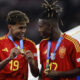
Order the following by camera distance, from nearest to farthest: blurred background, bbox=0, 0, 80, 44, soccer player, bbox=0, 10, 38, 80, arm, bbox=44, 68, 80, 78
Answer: arm, bbox=44, 68, 80, 78 → soccer player, bbox=0, 10, 38, 80 → blurred background, bbox=0, 0, 80, 44

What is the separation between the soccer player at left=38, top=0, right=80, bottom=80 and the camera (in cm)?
340

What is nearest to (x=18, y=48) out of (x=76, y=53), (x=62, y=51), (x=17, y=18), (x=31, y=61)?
(x=31, y=61)

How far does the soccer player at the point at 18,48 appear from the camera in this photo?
364cm

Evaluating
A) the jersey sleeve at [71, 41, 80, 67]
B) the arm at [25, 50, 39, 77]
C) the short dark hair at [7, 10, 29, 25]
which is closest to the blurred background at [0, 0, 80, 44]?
the short dark hair at [7, 10, 29, 25]

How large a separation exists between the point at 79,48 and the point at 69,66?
0.78ft

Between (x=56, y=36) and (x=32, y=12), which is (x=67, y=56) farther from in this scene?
(x=32, y=12)

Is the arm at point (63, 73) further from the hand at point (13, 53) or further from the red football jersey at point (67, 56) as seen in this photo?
the hand at point (13, 53)

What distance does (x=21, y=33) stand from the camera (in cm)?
365

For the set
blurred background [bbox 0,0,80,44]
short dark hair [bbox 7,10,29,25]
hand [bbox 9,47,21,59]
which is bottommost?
blurred background [bbox 0,0,80,44]

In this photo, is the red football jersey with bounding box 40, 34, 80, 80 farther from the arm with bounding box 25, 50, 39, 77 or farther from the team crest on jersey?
the arm with bounding box 25, 50, 39, 77

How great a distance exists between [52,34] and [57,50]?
195 mm

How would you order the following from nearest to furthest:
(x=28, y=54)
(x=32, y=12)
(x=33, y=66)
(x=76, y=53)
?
(x=76, y=53) < (x=28, y=54) < (x=33, y=66) < (x=32, y=12)

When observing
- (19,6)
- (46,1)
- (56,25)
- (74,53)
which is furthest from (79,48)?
(19,6)

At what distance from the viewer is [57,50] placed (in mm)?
3488
